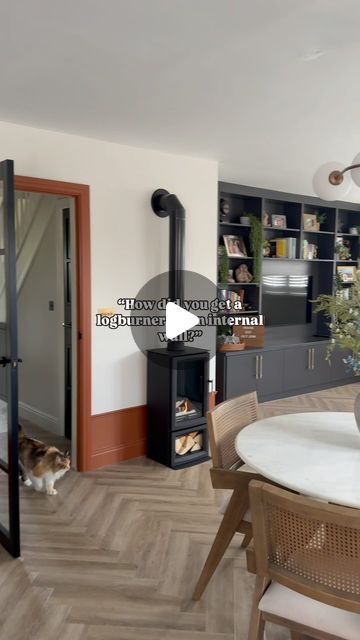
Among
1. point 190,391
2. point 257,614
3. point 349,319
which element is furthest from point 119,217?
point 257,614

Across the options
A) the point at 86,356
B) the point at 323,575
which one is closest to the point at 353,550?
the point at 323,575

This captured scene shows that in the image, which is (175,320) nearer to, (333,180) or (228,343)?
(228,343)

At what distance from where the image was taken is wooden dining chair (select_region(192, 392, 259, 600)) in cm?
208

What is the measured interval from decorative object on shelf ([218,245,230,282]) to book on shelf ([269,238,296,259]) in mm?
892

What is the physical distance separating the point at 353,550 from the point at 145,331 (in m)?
2.72

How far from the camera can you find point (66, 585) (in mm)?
2287

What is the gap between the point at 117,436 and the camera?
3.77 m

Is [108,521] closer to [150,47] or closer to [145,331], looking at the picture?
[145,331]

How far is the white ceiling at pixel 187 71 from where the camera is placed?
1751 millimetres

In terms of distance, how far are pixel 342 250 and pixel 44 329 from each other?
4.06 metres

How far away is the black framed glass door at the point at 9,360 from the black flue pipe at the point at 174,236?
4.89 feet

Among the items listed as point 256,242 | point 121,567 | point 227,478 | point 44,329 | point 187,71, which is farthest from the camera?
point 256,242

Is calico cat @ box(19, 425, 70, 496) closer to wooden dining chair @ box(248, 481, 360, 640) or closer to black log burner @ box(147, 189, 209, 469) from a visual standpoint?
black log burner @ box(147, 189, 209, 469)

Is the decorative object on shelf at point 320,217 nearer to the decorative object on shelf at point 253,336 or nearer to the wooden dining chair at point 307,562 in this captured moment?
the decorative object on shelf at point 253,336
